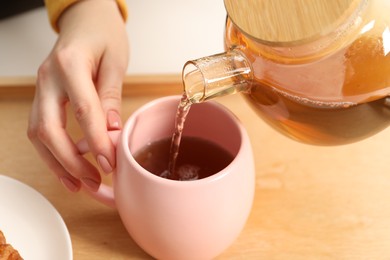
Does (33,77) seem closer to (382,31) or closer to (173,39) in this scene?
(173,39)

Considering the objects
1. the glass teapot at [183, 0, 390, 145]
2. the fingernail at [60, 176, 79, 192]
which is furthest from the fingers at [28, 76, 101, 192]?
the glass teapot at [183, 0, 390, 145]

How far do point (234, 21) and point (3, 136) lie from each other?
1.30 ft

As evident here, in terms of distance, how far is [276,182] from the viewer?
67cm

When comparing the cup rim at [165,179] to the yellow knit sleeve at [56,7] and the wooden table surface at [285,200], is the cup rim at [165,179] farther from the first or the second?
the yellow knit sleeve at [56,7]

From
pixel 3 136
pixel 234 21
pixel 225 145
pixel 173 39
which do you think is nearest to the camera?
pixel 234 21

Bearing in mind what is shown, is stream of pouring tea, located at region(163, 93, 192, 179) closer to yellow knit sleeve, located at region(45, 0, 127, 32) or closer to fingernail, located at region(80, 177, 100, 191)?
fingernail, located at region(80, 177, 100, 191)

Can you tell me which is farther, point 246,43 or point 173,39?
point 173,39

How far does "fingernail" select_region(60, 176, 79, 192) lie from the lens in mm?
626

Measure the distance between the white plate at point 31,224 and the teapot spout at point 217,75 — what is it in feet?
0.67

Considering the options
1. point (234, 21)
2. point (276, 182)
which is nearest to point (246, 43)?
point (234, 21)

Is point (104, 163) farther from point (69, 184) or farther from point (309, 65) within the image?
point (309, 65)

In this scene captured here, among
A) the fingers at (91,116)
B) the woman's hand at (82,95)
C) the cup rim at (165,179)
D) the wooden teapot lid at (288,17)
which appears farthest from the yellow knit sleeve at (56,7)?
the wooden teapot lid at (288,17)

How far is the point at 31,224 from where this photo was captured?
0.60 m

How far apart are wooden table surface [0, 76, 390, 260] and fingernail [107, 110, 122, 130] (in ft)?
0.32
